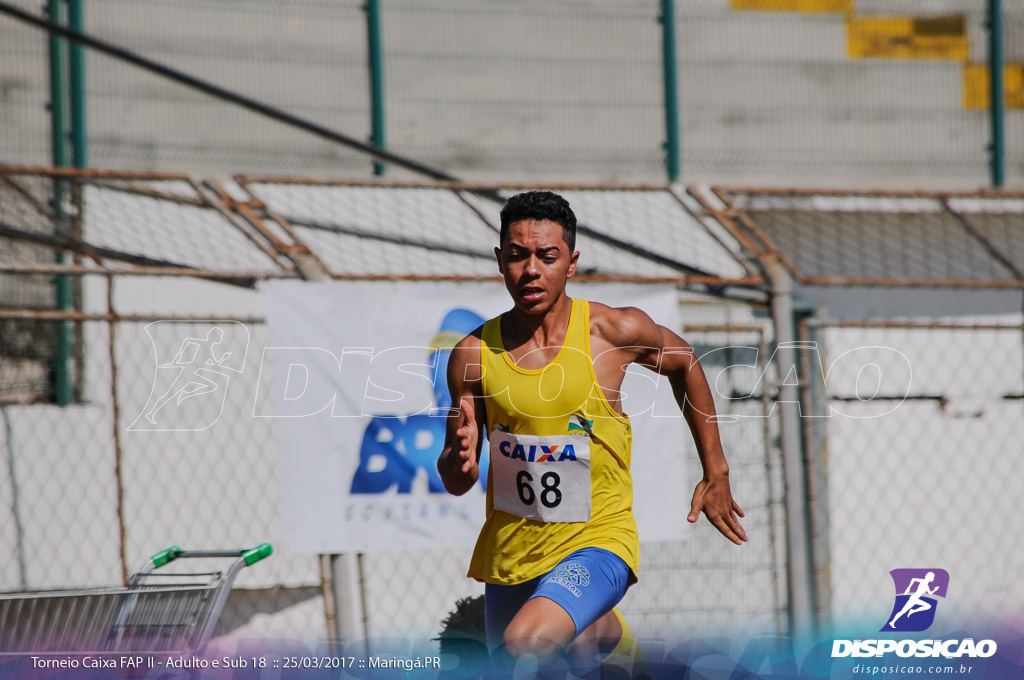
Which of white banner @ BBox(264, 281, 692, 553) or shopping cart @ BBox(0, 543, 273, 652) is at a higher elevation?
white banner @ BBox(264, 281, 692, 553)

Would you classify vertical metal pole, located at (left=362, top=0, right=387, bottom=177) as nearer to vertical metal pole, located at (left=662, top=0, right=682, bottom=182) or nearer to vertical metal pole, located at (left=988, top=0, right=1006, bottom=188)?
vertical metal pole, located at (left=662, top=0, right=682, bottom=182)

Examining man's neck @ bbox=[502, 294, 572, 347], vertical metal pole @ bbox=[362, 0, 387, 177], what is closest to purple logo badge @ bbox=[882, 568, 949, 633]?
man's neck @ bbox=[502, 294, 572, 347]

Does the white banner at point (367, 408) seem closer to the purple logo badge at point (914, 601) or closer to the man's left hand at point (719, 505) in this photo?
the purple logo badge at point (914, 601)

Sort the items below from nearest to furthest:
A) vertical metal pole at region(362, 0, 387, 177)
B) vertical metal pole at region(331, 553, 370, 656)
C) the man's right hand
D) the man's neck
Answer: the man's right hand → the man's neck → vertical metal pole at region(331, 553, 370, 656) → vertical metal pole at region(362, 0, 387, 177)

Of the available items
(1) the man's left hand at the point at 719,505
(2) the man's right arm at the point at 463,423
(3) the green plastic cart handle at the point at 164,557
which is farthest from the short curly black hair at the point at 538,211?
(3) the green plastic cart handle at the point at 164,557

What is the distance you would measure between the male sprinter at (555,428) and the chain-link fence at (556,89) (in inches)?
171

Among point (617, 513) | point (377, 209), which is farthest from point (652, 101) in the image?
point (617, 513)

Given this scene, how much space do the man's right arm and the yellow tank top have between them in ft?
0.13

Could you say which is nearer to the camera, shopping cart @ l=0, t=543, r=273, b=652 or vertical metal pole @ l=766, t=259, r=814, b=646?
shopping cart @ l=0, t=543, r=273, b=652

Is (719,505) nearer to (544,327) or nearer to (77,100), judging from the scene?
(544,327)

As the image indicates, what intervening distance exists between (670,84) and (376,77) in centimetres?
239

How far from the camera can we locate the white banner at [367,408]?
179 inches

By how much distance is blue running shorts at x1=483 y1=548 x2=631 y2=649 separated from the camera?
3064 millimetres

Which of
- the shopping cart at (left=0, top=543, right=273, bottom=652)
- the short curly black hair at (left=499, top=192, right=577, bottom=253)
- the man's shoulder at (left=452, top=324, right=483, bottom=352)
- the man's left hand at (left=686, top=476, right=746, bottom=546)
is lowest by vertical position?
the shopping cart at (left=0, top=543, right=273, bottom=652)
